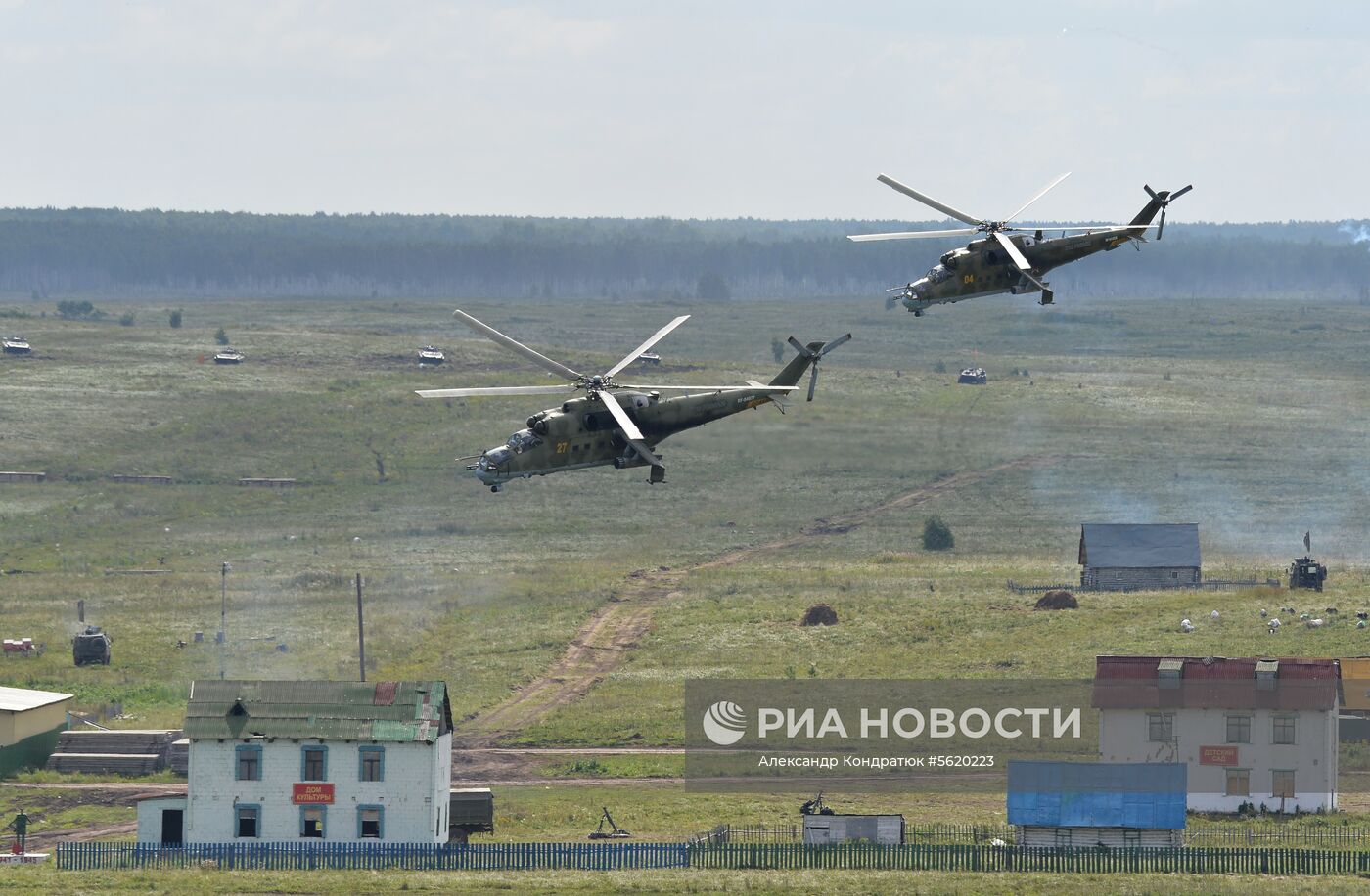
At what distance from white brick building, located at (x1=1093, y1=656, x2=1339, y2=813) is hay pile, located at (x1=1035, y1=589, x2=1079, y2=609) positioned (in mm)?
35255

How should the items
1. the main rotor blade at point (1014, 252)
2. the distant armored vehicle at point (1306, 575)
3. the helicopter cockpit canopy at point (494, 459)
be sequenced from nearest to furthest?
1. the helicopter cockpit canopy at point (494, 459)
2. the main rotor blade at point (1014, 252)
3. the distant armored vehicle at point (1306, 575)

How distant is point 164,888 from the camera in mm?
63438

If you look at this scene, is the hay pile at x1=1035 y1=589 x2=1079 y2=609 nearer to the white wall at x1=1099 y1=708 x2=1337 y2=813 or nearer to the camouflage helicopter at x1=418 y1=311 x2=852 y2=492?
the white wall at x1=1099 y1=708 x2=1337 y2=813

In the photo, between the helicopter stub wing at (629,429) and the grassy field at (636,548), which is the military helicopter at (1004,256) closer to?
the helicopter stub wing at (629,429)

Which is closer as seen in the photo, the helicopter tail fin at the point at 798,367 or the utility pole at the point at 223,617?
the helicopter tail fin at the point at 798,367

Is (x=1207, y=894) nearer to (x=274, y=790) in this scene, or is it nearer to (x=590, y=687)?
(x=274, y=790)

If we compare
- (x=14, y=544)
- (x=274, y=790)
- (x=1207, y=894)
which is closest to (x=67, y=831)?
(x=274, y=790)

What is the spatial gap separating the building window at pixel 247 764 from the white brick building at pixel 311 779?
0.03 meters

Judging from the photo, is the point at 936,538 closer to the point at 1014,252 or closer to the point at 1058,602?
the point at 1058,602

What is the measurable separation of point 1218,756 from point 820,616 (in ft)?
126

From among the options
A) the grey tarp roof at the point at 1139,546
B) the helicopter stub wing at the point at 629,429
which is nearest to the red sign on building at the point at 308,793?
the helicopter stub wing at the point at 629,429

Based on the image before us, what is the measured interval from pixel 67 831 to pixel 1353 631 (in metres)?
60.6

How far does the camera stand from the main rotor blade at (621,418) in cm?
6272

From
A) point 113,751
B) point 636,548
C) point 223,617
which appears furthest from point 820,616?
point 113,751
